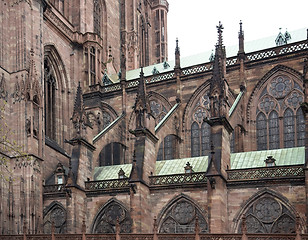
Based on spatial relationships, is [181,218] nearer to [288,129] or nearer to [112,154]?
[288,129]

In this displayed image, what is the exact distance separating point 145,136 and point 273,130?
7693 millimetres

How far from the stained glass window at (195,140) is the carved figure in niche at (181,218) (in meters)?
6.66

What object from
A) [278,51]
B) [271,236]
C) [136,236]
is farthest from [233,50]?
[271,236]

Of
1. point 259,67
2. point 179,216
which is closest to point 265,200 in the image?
point 179,216

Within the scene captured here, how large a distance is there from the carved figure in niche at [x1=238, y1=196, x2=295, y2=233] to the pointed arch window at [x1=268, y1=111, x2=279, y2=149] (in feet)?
22.1

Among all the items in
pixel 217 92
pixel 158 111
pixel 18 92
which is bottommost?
pixel 217 92

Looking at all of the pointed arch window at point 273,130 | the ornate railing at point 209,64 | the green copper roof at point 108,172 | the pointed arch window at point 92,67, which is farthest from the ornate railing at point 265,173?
the pointed arch window at point 92,67

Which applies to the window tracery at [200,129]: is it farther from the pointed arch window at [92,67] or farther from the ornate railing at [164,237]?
the ornate railing at [164,237]

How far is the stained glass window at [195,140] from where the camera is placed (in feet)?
109

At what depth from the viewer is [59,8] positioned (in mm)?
38781

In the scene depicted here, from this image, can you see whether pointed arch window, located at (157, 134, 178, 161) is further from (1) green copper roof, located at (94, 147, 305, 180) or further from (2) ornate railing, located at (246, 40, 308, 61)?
(2) ornate railing, located at (246, 40, 308, 61)

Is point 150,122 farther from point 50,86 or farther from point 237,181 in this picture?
point 50,86

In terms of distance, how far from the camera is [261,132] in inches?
1246

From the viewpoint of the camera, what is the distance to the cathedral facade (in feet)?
82.4
